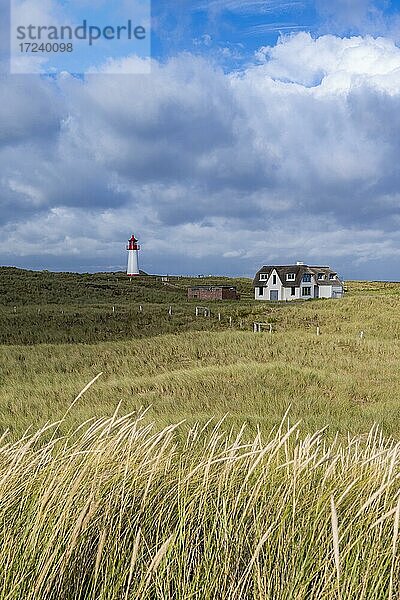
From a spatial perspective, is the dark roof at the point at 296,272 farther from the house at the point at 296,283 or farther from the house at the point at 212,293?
the house at the point at 212,293

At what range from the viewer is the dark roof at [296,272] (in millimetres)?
55875

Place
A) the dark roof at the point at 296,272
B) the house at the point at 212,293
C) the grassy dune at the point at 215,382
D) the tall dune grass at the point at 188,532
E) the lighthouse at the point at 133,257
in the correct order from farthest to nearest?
the lighthouse at the point at 133,257, the dark roof at the point at 296,272, the house at the point at 212,293, the grassy dune at the point at 215,382, the tall dune grass at the point at 188,532

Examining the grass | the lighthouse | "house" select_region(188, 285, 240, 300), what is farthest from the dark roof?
the grass

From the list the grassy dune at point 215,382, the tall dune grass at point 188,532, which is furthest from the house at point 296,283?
the tall dune grass at point 188,532

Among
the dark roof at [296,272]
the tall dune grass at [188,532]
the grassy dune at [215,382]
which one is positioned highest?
the dark roof at [296,272]

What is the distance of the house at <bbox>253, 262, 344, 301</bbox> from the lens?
184 ft

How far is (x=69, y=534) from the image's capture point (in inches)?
82.1

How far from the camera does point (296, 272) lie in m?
56.1

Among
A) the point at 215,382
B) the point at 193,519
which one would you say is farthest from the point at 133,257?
the point at 193,519

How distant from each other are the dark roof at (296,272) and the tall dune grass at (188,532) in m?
54.2

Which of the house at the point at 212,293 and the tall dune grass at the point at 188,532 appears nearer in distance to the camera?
the tall dune grass at the point at 188,532

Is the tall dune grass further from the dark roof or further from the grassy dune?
the dark roof

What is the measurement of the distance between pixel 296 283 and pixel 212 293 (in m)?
8.94

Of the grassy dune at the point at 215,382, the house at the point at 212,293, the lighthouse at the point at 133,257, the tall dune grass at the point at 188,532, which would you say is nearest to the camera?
the tall dune grass at the point at 188,532
